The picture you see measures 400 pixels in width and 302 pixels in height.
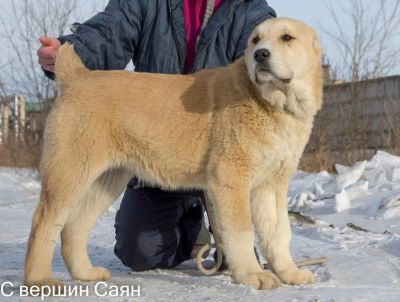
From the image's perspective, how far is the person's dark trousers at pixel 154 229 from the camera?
13.8ft

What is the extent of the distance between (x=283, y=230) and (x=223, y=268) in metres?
0.61

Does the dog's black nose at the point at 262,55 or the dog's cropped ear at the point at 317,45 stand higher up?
the dog's cropped ear at the point at 317,45

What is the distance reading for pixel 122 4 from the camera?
169 inches

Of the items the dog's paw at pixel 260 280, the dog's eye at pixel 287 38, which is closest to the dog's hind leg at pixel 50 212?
the dog's paw at pixel 260 280

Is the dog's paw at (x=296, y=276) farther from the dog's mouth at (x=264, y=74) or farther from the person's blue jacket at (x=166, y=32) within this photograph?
the person's blue jacket at (x=166, y=32)

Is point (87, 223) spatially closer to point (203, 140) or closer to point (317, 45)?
point (203, 140)

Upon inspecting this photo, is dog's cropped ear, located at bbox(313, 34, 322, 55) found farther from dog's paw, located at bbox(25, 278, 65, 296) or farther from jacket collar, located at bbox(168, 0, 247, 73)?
dog's paw, located at bbox(25, 278, 65, 296)

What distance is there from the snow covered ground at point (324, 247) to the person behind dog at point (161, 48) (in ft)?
0.67

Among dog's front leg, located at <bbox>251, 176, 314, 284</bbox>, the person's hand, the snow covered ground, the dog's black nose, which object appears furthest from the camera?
the person's hand

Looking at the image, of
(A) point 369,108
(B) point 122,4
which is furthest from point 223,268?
(A) point 369,108

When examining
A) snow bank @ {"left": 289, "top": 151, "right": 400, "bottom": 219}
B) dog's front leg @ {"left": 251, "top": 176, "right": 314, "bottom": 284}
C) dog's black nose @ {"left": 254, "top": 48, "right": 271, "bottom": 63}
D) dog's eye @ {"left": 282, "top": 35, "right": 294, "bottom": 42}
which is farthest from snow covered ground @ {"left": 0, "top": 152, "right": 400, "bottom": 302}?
dog's eye @ {"left": 282, "top": 35, "right": 294, "bottom": 42}

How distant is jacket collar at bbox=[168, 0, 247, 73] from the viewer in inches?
163

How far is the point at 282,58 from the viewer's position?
323cm

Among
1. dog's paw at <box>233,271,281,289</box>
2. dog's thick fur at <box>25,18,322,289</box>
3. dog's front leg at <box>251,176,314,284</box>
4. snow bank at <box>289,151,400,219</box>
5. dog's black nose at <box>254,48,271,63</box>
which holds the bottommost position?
snow bank at <box>289,151,400,219</box>
